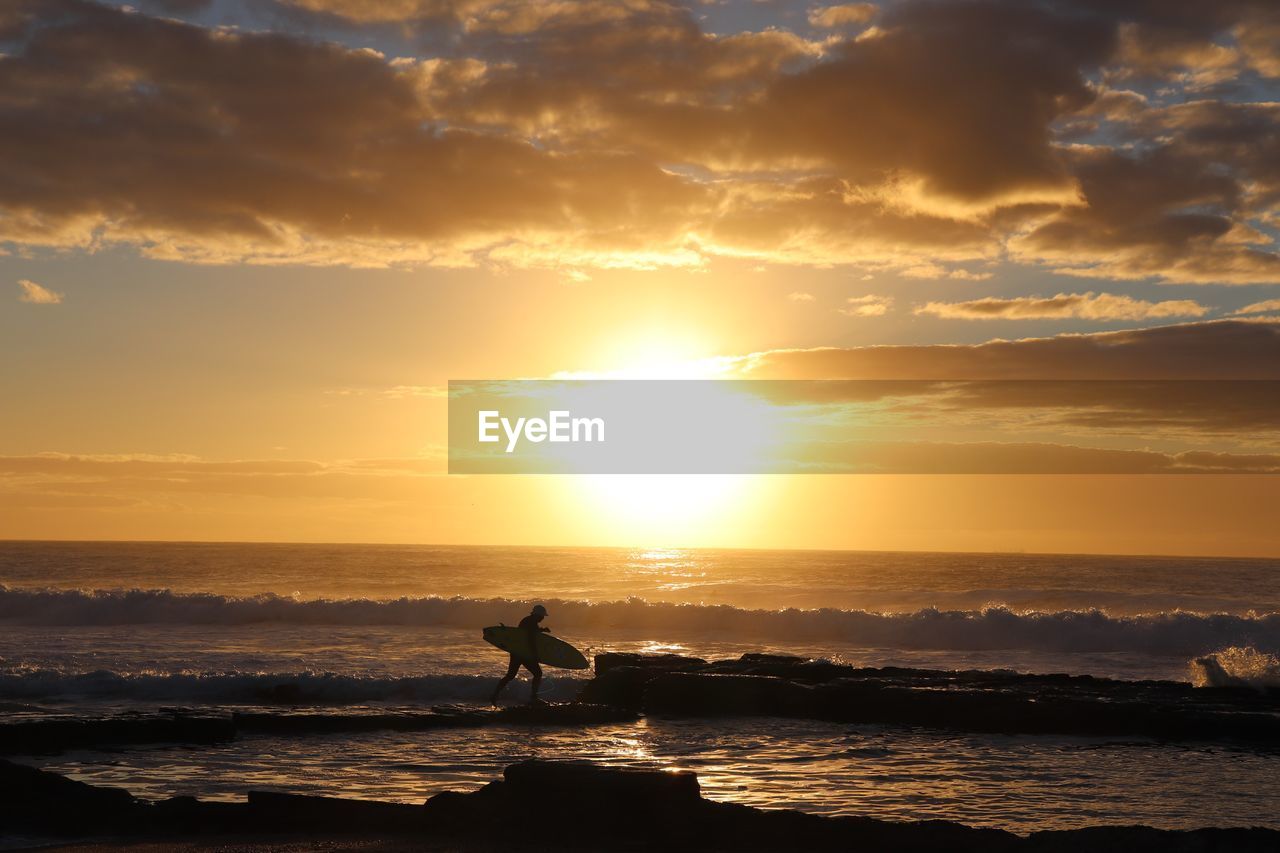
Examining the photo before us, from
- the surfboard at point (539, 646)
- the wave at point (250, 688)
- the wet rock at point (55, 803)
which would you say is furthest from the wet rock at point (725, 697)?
the wet rock at point (55, 803)

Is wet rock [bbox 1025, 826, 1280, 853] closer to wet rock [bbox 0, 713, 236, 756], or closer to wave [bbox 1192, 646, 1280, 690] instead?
wet rock [bbox 0, 713, 236, 756]

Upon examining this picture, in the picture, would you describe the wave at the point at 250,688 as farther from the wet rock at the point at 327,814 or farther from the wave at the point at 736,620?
the wave at the point at 736,620

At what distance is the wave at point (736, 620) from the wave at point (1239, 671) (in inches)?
486

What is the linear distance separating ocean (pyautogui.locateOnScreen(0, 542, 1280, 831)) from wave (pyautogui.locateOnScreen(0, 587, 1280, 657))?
0.46ft

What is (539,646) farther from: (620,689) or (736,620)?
(736,620)

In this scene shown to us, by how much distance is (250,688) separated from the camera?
83.6 ft

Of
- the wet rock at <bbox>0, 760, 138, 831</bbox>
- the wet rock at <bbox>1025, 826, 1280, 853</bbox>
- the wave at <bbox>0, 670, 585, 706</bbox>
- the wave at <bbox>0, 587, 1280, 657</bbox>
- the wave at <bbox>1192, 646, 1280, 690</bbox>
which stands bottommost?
the wave at <bbox>0, 587, 1280, 657</bbox>

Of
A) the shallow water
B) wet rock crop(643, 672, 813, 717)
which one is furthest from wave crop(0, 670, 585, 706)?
the shallow water

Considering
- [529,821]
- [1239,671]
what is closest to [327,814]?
[529,821]

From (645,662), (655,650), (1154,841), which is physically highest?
(1154,841)

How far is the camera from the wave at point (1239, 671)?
90.7 ft

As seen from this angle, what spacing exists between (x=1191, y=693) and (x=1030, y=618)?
25.2 meters

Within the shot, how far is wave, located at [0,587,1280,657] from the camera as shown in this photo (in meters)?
44.6

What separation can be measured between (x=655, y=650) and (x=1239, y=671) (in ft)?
59.9
